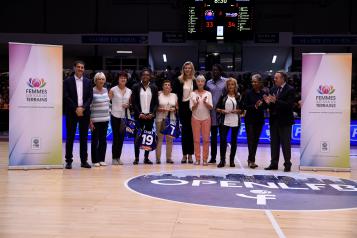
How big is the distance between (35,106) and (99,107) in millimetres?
996

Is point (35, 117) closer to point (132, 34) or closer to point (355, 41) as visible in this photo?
point (132, 34)

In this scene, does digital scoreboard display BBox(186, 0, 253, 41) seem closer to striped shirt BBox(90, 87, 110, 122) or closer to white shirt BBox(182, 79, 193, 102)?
white shirt BBox(182, 79, 193, 102)

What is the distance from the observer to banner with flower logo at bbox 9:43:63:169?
23.6ft

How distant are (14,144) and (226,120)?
3.43 meters

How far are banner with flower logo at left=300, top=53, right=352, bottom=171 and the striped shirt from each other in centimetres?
325

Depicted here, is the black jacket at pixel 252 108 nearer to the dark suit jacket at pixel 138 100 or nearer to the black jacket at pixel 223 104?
the black jacket at pixel 223 104

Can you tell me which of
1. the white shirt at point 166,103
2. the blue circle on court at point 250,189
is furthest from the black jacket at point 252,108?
the white shirt at point 166,103

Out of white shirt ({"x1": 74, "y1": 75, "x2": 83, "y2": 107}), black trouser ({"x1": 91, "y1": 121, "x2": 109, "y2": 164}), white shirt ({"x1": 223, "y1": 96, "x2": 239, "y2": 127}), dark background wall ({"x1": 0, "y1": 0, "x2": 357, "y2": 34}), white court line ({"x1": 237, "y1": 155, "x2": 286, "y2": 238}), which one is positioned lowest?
white court line ({"x1": 237, "y1": 155, "x2": 286, "y2": 238})

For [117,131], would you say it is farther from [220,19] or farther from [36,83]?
[220,19]

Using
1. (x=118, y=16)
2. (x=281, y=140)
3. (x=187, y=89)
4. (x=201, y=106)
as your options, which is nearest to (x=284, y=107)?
(x=281, y=140)

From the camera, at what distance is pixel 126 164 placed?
802 cm

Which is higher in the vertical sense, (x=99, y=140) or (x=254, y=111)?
(x=254, y=111)

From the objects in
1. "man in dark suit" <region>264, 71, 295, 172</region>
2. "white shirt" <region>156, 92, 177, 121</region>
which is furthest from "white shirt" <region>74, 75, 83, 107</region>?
"man in dark suit" <region>264, 71, 295, 172</region>

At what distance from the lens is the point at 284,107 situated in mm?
7285
